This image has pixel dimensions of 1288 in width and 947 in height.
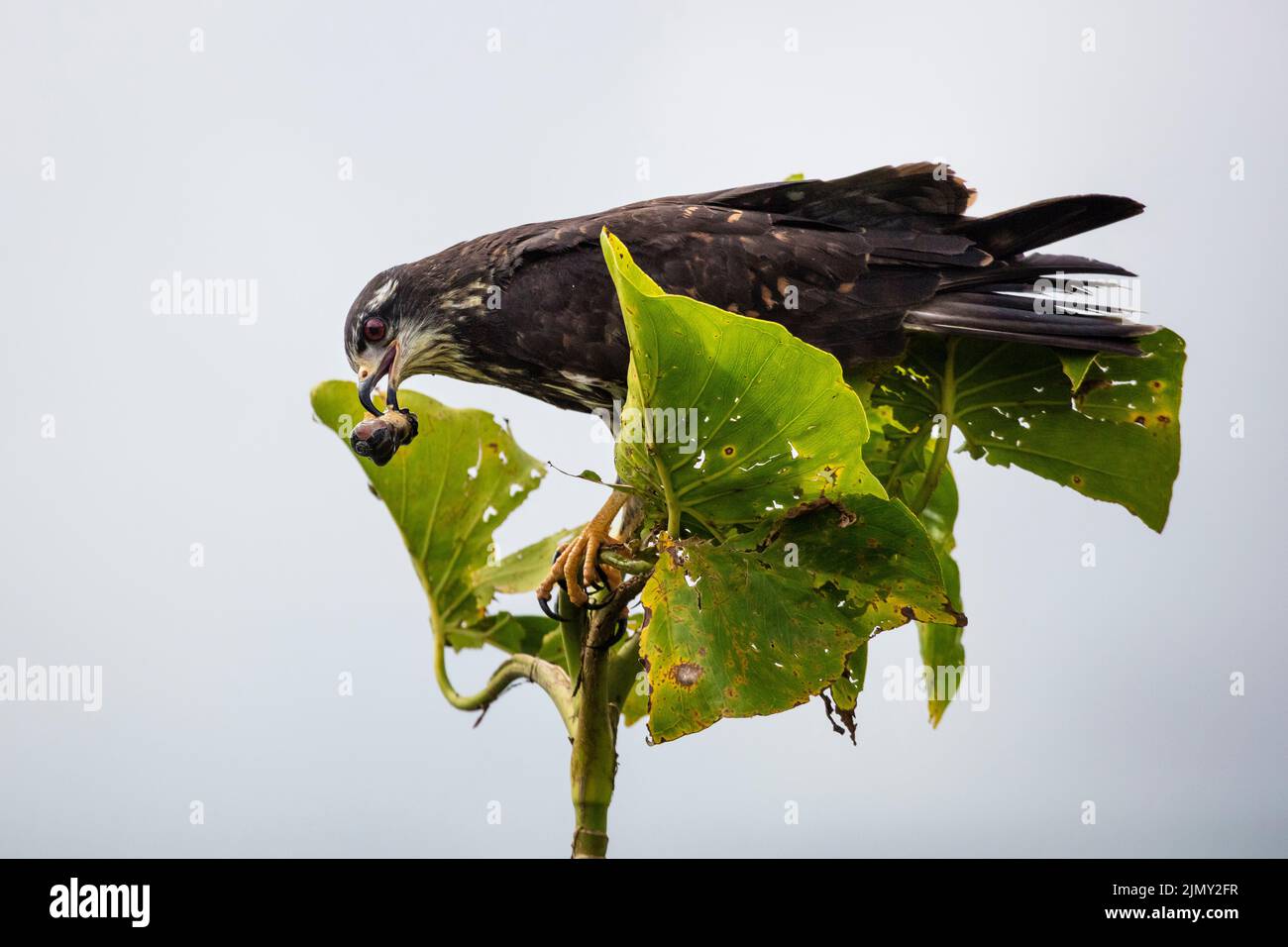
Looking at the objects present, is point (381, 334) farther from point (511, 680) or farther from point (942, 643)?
point (942, 643)

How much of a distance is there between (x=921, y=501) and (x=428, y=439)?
1.07 m

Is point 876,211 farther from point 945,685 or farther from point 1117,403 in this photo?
point 945,685

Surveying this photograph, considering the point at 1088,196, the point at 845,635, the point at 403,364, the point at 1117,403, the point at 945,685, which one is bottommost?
the point at 945,685

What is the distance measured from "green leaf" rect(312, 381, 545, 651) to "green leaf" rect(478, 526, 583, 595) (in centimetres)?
2

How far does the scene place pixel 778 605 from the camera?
1791mm

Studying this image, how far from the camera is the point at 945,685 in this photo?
110 inches

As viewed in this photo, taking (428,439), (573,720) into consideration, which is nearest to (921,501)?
(573,720)

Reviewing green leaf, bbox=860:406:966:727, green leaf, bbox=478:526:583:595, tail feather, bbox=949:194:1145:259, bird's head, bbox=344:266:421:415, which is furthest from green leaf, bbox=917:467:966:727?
bird's head, bbox=344:266:421:415

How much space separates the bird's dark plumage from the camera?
2184mm

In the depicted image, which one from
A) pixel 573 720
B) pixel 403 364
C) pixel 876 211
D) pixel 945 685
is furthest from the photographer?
pixel 945 685

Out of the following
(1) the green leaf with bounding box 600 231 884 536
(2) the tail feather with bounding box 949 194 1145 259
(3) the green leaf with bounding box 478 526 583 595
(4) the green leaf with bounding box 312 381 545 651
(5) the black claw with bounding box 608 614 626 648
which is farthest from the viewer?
(4) the green leaf with bounding box 312 381 545 651

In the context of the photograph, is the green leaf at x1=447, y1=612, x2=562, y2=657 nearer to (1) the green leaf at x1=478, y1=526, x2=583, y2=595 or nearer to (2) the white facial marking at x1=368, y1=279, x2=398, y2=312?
(1) the green leaf at x1=478, y1=526, x2=583, y2=595

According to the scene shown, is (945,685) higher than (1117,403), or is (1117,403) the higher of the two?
(1117,403)

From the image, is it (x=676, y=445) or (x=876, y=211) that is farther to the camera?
(x=876, y=211)
